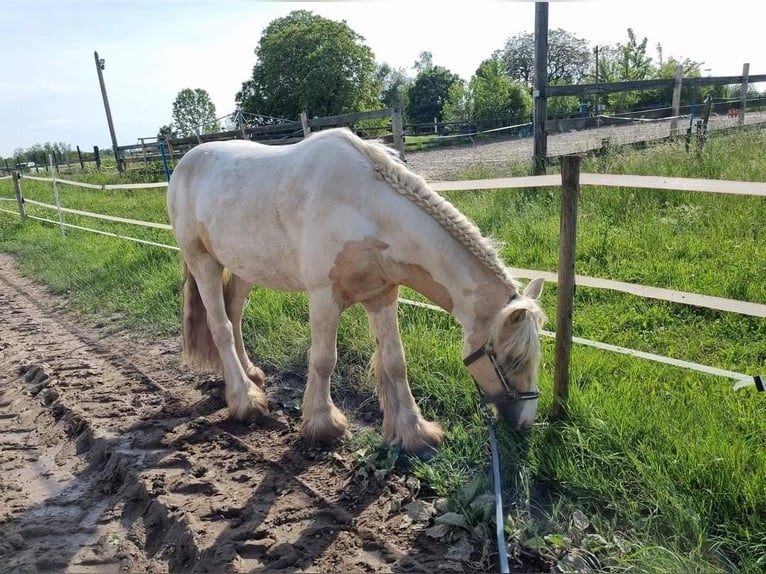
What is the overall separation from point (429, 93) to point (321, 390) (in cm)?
5256

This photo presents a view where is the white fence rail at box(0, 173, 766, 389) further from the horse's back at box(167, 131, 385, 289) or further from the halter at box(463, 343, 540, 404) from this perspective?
the horse's back at box(167, 131, 385, 289)

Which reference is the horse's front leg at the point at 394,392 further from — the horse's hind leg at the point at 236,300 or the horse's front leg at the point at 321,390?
the horse's hind leg at the point at 236,300

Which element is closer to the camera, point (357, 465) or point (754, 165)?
point (357, 465)

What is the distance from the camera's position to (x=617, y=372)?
10.7 feet

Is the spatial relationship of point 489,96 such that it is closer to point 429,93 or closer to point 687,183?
point 429,93

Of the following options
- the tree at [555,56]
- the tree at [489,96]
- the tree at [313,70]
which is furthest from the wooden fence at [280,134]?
the tree at [555,56]

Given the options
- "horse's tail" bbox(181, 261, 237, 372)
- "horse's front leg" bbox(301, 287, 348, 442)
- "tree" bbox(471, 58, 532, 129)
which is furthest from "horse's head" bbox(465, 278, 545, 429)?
"tree" bbox(471, 58, 532, 129)

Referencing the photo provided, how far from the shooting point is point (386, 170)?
2.75 metres

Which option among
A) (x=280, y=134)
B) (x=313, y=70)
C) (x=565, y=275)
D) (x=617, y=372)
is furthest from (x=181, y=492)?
(x=313, y=70)

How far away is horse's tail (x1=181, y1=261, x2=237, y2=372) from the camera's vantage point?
4035mm

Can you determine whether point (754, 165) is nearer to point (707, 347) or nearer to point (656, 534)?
point (707, 347)

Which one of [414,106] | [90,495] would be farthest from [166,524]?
[414,106]

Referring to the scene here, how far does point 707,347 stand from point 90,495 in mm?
3893

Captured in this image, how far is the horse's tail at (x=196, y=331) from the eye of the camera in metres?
4.04
